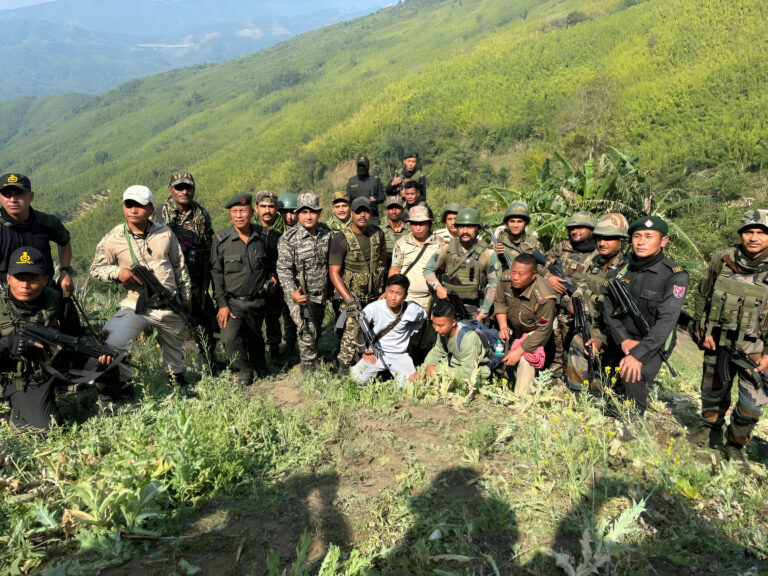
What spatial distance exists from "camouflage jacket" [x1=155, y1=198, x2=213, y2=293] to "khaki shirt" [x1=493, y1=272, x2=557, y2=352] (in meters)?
3.01

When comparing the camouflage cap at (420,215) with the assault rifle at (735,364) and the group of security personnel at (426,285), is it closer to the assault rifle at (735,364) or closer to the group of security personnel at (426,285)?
the group of security personnel at (426,285)

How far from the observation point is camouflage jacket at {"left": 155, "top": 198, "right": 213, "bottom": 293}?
4250mm

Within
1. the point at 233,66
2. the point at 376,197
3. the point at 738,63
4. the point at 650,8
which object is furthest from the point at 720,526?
the point at 233,66

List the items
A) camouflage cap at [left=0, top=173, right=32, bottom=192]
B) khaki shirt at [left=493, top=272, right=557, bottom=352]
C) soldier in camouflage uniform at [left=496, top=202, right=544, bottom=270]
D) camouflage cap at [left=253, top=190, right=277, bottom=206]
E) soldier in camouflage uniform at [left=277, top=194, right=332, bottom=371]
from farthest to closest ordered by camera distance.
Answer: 1. camouflage cap at [left=253, top=190, right=277, bottom=206]
2. soldier in camouflage uniform at [left=496, top=202, right=544, bottom=270]
3. soldier in camouflage uniform at [left=277, top=194, right=332, bottom=371]
4. khaki shirt at [left=493, top=272, right=557, bottom=352]
5. camouflage cap at [left=0, top=173, right=32, bottom=192]

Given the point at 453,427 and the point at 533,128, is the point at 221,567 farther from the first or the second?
the point at 533,128

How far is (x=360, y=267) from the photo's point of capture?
430 cm

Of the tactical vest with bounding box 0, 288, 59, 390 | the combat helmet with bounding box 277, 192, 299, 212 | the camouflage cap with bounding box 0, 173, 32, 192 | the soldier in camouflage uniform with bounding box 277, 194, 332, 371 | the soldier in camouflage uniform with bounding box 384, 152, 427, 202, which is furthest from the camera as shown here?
the soldier in camouflage uniform with bounding box 384, 152, 427, 202

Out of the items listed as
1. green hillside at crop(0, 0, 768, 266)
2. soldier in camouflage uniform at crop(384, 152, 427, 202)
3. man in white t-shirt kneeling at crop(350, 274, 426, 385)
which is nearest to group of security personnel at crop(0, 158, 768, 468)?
man in white t-shirt kneeling at crop(350, 274, 426, 385)

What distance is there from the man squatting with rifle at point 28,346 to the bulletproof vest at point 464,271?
3066mm

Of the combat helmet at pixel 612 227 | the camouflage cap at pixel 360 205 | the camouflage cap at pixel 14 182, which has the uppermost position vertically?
the camouflage cap at pixel 14 182

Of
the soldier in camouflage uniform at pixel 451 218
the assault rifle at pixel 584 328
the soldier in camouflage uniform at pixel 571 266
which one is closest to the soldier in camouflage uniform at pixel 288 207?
the soldier in camouflage uniform at pixel 451 218

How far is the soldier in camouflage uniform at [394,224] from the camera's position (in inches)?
184

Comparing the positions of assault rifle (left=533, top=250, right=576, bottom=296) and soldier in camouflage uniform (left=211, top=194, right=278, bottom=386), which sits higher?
soldier in camouflage uniform (left=211, top=194, right=278, bottom=386)

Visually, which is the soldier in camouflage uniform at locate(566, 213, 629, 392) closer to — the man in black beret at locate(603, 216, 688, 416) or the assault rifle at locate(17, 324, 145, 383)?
the man in black beret at locate(603, 216, 688, 416)
